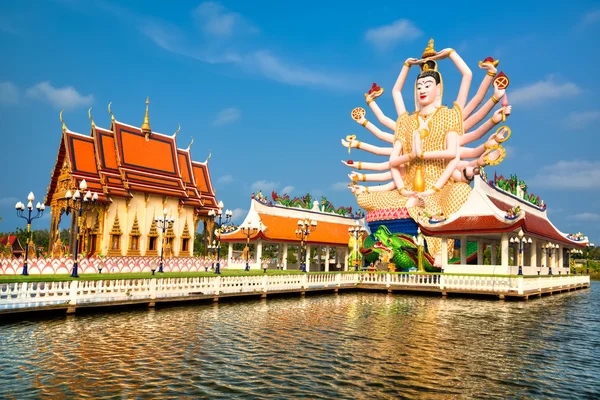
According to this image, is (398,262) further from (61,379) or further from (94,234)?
(61,379)

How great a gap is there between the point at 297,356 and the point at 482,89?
1260 inches

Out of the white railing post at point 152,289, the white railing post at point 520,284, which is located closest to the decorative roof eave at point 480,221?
the white railing post at point 520,284

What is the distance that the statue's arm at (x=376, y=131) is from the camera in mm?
42188

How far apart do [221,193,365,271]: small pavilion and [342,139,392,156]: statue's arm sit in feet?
20.2

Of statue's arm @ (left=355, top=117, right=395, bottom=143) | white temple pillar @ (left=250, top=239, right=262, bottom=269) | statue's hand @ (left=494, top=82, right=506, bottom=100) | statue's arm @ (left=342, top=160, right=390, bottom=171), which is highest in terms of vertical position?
statue's hand @ (left=494, top=82, right=506, bottom=100)

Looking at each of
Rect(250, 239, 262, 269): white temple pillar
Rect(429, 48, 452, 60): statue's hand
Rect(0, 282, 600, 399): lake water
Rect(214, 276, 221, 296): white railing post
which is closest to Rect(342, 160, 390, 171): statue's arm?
Rect(429, 48, 452, 60): statue's hand

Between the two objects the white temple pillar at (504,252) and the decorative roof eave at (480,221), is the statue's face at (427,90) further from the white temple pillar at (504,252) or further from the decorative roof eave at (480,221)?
the white temple pillar at (504,252)

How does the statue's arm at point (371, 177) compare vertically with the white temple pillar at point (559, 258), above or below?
above

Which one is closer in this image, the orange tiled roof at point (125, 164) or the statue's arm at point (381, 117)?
the orange tiled roof at point (125, 164)

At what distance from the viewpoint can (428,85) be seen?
125 feet

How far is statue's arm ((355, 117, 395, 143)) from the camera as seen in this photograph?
138ft

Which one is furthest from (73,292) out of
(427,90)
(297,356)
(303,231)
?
(427,90)

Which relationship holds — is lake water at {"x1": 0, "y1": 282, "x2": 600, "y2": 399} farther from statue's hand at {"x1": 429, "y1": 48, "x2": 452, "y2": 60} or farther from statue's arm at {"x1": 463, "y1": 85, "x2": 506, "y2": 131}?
statue's hand at {"x1": 429, "y1": 48, "x2": 452, "y2": 60}

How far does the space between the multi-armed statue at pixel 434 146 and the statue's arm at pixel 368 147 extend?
395 mm
